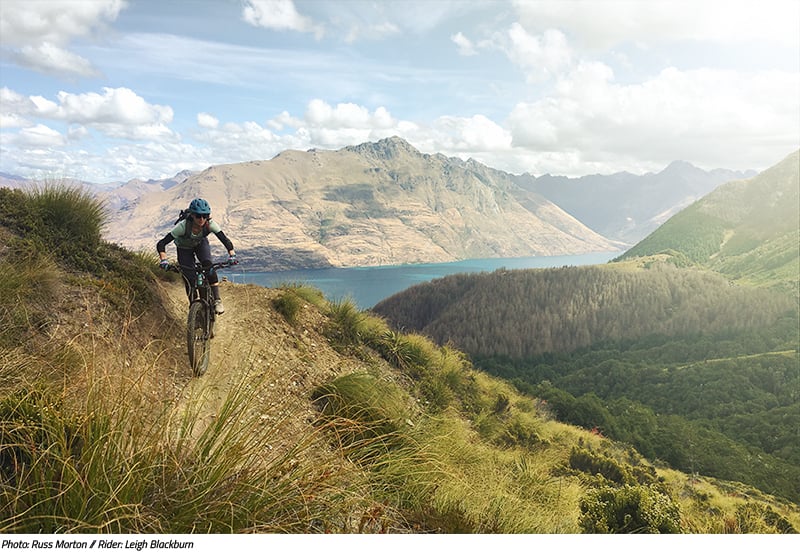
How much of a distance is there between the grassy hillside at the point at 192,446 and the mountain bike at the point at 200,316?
36cm

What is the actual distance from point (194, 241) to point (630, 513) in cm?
631

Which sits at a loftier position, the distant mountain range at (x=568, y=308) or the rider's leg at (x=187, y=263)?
the rider's leg at (x=187, y=263)

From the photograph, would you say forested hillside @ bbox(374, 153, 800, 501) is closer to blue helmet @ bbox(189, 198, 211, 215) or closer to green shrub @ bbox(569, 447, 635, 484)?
green shrub @ bbox(569, 447, 635, 484)

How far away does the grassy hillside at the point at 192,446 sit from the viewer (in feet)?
7.38

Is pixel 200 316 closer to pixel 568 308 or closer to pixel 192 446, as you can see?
pixel 192 446

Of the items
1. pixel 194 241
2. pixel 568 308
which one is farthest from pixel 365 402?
pixel 568 308

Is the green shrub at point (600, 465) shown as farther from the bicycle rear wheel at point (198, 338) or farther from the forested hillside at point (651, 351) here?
the forested hillside at point (651, 351)

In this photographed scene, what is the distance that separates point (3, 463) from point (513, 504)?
3.67m

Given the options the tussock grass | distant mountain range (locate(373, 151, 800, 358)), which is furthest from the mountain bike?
distant mountain range (locate(373, 151, 800, 358))

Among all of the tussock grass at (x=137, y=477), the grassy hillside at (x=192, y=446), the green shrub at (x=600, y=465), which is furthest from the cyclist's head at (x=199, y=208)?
the green shrub at (x=600, y=465)

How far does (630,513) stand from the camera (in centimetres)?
413

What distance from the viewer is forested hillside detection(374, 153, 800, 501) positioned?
69250 mm

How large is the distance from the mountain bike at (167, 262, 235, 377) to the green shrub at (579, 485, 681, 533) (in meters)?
5.18

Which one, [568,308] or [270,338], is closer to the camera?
[270,338]
